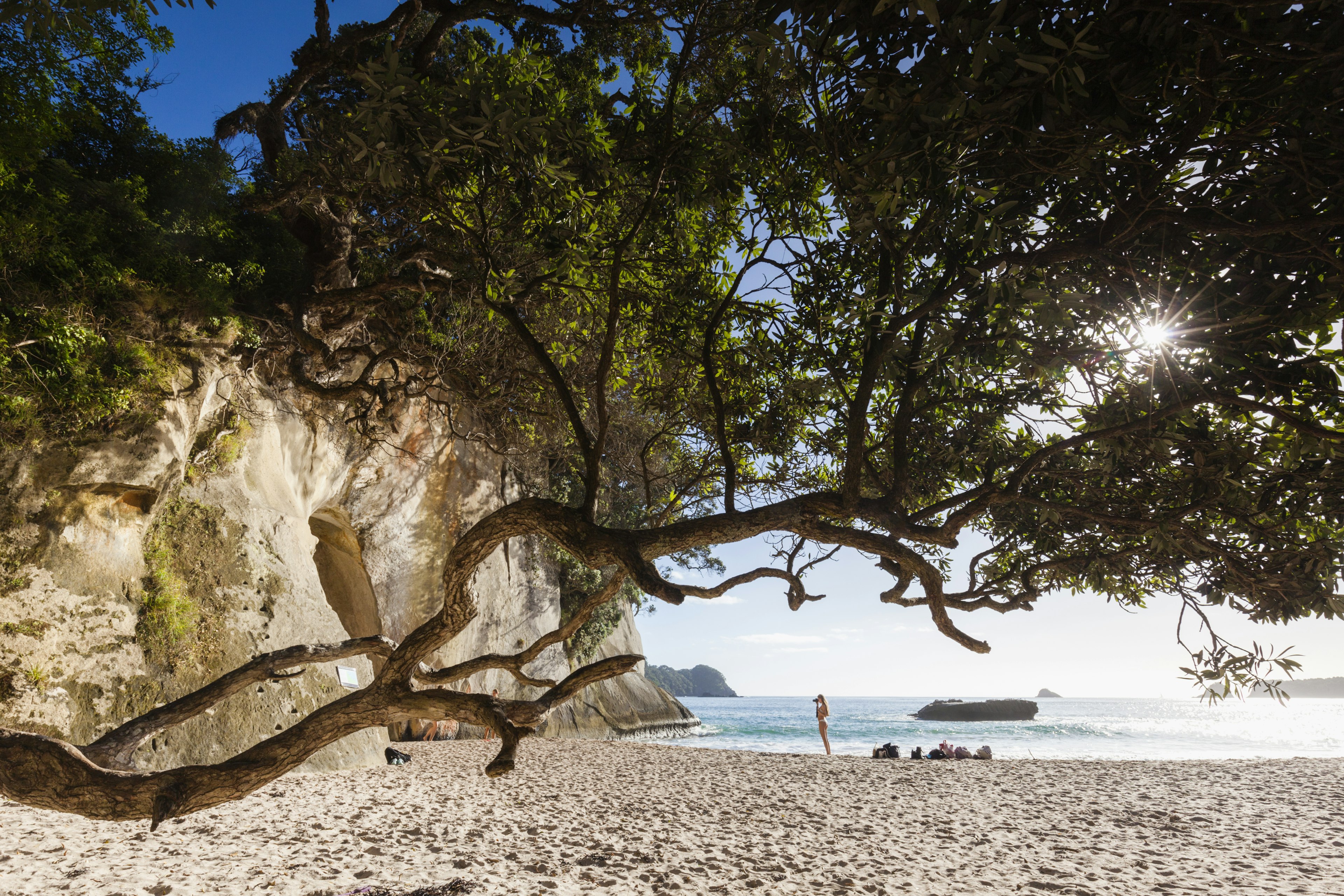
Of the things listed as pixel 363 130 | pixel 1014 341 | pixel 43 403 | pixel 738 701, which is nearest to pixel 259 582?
pixel 43 403

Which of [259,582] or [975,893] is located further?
[259,582]

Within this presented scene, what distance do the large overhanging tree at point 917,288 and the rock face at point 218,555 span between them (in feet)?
15.5

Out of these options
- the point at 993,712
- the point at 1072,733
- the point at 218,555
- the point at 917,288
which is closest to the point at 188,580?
the point at 218,555

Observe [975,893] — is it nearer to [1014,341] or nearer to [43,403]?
[1014,341]

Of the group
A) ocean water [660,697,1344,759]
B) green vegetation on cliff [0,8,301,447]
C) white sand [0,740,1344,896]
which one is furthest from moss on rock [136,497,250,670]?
ocean water [660,697,1344,759]

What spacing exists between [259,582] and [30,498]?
2929mm

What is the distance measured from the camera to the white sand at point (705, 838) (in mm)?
4867

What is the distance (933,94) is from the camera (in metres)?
2.17

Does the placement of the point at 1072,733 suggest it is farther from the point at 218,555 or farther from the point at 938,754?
the point at 218,555

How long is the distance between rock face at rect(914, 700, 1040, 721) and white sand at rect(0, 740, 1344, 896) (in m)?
42.6

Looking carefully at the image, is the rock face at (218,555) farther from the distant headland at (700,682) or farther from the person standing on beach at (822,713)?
the distant headland at (700,682)

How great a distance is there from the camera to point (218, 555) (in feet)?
29.3

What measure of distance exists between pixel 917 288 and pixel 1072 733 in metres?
41.3

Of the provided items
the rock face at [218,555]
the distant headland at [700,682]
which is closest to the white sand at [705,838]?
the rock face at [218,555]
